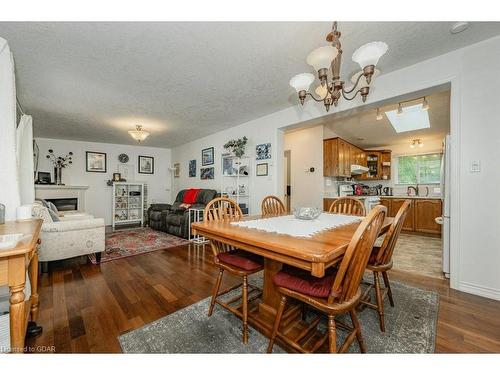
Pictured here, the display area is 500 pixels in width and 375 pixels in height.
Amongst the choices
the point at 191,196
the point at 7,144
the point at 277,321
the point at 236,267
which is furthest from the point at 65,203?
the point at 277,321

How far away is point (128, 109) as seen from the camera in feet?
11.6

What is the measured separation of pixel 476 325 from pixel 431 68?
2350 millimetres

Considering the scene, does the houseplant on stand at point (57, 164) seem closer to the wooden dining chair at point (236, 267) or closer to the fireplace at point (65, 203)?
the fireplace at point (65, 203)

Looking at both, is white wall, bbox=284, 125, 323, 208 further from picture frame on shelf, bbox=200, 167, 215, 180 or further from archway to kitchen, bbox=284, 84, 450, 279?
picture frame on shelf, bbox=200, 167, 215, 180

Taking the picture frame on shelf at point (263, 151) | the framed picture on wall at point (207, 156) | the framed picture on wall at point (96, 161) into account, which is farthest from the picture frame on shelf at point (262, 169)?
the framed picture on wall at point (96, 161)

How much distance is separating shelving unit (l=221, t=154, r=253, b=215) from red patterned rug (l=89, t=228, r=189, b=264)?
4.36 feet

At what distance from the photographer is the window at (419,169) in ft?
17.9

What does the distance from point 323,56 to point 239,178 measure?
328cm

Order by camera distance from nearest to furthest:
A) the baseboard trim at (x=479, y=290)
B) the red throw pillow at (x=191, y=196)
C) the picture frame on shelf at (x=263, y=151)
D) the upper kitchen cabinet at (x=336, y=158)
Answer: the baseboard trim at (x=479, y=290) < the picture frame on shelf at (x=263, y=151) < the upper kitchen cabinet at (x=336, y=158) < the red throw pillow at (x=191, y=196)

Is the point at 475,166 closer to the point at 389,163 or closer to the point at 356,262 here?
the point at 356,262

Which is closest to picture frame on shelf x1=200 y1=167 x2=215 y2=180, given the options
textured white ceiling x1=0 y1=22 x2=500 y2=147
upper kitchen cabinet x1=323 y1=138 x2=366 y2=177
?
textured white ceiling x1=0 y1=22 x2=500 y2=147

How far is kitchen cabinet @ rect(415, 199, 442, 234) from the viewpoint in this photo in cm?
465

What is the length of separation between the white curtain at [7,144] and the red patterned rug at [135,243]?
4.89ft

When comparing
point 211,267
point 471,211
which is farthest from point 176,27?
Answer: point 471,211
